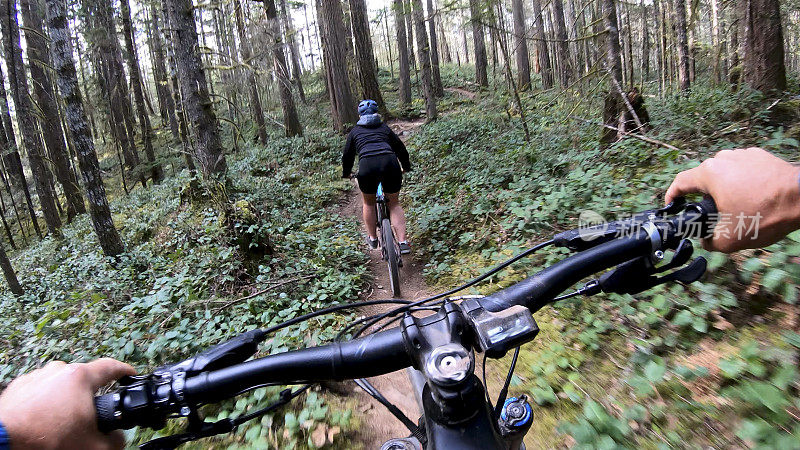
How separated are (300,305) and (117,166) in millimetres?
28202

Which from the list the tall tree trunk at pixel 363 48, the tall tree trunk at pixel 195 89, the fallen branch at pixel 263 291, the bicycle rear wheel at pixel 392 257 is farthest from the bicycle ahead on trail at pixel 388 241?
the tall tree trunk at pixel 363 48

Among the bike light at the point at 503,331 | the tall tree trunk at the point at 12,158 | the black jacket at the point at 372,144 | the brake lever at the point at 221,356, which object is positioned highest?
the tall tree trunk at the point at 12,158

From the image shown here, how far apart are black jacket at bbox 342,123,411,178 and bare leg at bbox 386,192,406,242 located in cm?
65

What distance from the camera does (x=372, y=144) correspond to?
5820 millimetres

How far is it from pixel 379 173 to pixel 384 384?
313 cm

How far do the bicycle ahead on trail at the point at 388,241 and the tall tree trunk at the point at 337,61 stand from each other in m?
8.95

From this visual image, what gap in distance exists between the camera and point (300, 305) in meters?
4.59

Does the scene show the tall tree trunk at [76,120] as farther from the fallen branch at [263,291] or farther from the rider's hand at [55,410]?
the rider's hand at [55,410]

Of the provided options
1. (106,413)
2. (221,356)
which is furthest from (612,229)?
(106,413)

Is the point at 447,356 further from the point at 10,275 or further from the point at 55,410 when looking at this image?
the point at 10,275

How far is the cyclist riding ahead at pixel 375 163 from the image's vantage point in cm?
569

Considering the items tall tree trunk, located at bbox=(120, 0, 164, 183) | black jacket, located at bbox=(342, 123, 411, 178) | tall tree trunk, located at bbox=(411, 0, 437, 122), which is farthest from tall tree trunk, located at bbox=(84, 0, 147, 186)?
black jacket, located at bbox=(342, 123, 411, 178)

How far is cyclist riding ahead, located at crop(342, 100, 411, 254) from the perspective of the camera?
224 inches

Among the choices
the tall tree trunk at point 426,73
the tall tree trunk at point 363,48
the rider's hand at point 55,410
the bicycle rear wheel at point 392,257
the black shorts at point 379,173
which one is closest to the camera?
the rider's hand at point 55,410
